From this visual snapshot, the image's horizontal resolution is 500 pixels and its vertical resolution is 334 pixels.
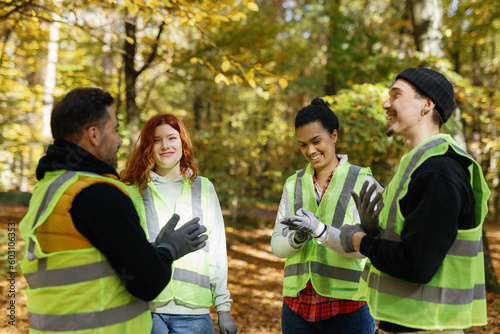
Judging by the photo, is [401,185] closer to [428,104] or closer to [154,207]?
[428,104]

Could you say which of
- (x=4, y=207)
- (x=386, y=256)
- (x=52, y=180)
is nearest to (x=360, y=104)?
(x=386, y=256)

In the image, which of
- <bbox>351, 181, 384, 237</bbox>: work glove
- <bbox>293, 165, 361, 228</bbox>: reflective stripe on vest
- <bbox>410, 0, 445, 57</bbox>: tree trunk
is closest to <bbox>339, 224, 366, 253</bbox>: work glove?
<bbox>351, 181, 384, 237</bbox>: work glove

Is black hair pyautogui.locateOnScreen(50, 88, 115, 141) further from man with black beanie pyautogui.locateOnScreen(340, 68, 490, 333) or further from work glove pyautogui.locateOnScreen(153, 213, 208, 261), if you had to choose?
man with black beanie pyautogui.locateOnScreen(340, 68, 490, 333)

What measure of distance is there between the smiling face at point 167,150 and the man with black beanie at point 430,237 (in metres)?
1.37

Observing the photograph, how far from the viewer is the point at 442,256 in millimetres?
1405

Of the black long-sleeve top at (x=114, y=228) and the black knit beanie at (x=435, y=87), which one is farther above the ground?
the black knit beanie at (x=435, y=87)

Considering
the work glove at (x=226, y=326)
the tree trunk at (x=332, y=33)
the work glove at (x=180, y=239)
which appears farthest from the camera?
the tree trunk at (x=332, y=33)

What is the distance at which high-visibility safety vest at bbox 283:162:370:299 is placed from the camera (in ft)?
7.19

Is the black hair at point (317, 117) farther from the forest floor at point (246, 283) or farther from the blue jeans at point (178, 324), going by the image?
the forest floor at point (246, 283)

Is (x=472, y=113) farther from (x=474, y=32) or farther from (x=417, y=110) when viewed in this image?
(x=417, y=110)

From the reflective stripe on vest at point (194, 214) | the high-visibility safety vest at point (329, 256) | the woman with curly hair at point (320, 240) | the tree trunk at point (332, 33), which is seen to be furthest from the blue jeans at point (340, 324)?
the tree trunk at point (332, 33)

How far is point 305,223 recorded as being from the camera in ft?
6.61

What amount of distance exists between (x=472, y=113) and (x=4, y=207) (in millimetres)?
12487

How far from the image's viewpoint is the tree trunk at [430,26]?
590 centimetres
